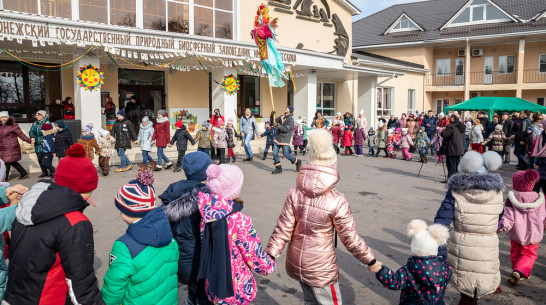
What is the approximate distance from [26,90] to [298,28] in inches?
438

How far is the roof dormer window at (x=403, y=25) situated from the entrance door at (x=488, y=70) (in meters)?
5.40

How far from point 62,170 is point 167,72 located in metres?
14.2

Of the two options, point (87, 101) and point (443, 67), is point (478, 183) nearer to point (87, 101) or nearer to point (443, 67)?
point (87, 101)

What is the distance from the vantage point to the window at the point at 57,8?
1103 centimetres

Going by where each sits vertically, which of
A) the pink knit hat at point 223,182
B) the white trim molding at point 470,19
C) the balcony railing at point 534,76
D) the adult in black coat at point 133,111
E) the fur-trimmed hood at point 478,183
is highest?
the white trim molding at point 470,19

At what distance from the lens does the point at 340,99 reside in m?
22.2

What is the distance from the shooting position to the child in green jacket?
233 centimetres

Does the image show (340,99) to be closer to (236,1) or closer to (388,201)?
(236,1)

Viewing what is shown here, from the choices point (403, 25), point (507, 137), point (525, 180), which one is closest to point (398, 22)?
point (403, 25)

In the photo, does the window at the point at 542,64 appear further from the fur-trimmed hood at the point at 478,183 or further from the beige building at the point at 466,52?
the fur-trimmed hood at the point at 478,183

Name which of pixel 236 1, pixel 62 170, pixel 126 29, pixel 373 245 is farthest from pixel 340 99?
pixel 62 170

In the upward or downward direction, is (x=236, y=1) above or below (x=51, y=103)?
above

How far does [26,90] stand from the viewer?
1324 cm

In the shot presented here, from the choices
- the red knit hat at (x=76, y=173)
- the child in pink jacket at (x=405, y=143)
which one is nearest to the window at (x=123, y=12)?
the child in pink jacket at (x=405, y=143)
